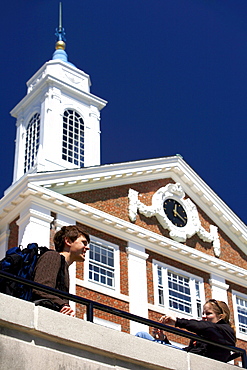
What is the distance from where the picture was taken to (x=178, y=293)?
75.6 feet

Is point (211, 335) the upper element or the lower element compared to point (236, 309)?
lower

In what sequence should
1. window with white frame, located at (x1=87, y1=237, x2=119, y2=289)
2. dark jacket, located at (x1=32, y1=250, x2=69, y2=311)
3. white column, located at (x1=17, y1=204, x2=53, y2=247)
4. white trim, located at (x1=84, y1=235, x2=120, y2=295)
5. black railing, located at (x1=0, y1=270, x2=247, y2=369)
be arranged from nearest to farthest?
black railing, located at (x1=0, y1=270, x2=247, y2=369), dark jacket, located at (x1=32, y1=250, x2=69, y2=311), white column, located at (x1=17, y1=204, x2=53, y2=247), white trim, located at (x1=84, y1=235, x2=120, y2=295), window with white frame, located at (x1=87, y1=237, x2=119, y2=289)

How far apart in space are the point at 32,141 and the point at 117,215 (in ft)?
18.9

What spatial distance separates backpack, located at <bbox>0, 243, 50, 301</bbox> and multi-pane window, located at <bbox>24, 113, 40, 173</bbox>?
18.2m

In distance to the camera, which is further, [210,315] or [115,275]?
[115,275]

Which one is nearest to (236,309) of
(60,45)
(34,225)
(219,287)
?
(219,287)

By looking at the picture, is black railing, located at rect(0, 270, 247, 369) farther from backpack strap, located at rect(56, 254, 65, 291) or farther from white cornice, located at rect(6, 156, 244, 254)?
white cornice, located at rect(6, 156, 244, 254)

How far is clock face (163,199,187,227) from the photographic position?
24594 millimetres

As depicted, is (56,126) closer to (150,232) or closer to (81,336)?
(150,232)

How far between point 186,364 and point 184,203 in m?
16.9

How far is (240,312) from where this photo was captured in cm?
2483

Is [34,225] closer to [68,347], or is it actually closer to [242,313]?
[242,313]

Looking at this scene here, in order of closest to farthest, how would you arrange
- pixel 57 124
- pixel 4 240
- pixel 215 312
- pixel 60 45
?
pixel 215 312 < pixel 4 240 < pixel 57 124 < pixel 60 45

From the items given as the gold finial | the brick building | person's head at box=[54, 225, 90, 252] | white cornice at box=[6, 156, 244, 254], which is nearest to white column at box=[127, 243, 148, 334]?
the brick building
